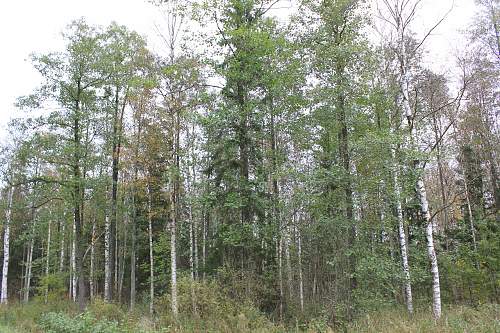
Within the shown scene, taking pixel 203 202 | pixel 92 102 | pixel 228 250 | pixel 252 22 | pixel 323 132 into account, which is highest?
pixel 252 22

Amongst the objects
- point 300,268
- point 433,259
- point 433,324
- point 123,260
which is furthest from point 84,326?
point 123,260

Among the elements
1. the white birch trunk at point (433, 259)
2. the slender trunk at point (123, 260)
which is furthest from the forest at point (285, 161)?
the slender trunk at point (123, 260)

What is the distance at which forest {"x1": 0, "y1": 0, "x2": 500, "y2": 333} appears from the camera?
1157cm

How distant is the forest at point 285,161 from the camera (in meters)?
11.6

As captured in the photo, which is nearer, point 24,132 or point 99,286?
point 24,132

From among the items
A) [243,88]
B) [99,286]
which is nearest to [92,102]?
[243,88]

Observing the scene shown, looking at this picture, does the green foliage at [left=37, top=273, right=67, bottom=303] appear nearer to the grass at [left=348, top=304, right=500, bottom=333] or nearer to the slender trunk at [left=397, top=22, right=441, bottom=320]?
the grass at [left=348, top=304, right=500, bottom=333]

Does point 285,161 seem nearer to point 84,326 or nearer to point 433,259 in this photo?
point 433,259

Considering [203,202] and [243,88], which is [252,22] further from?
[203,202]

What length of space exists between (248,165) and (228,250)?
382 centimetres

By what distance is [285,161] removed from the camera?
16.3 meters

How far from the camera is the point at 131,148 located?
741 inches

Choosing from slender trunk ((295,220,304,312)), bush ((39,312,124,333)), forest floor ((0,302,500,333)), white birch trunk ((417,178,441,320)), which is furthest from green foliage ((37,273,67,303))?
white birch trunk ((417,178,441,320))

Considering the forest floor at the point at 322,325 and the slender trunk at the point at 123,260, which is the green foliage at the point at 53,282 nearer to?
the slender trunk at the point at 123,260
